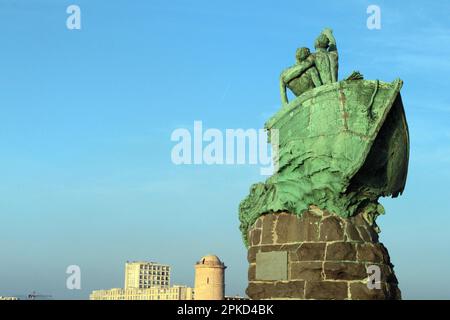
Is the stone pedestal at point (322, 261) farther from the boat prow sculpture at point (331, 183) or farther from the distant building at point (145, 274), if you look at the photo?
the distant building at point (145, 274)

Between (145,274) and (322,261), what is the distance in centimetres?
11610

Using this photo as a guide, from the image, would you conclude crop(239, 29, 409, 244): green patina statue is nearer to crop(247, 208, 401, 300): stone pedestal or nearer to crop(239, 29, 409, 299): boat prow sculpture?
crop(239, 29, 409, 299): boat prow sculpture

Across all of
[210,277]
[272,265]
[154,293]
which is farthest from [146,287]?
[272,265]

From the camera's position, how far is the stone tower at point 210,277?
7588 centimetres

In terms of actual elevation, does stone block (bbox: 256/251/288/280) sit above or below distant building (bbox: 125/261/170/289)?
below

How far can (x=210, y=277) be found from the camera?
257 ft

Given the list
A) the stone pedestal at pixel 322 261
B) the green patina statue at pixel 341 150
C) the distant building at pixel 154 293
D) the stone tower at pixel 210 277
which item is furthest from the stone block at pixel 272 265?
the distant building at pixel 154 293

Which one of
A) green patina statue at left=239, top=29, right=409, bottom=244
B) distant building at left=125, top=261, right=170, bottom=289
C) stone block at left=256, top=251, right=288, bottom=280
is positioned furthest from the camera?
distant building at left=125, top=261, right=170, bottom=289

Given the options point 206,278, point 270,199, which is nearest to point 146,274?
point 206,278

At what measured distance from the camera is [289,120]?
48.2ft

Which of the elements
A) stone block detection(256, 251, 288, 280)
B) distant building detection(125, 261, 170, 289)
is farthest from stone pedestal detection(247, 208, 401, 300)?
distant building detection(125, 261, 170, 289)

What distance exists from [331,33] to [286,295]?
635 cm

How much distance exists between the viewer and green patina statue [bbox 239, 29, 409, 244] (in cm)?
1350

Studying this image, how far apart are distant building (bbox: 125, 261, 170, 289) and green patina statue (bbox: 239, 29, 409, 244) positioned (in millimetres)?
A: 108472
